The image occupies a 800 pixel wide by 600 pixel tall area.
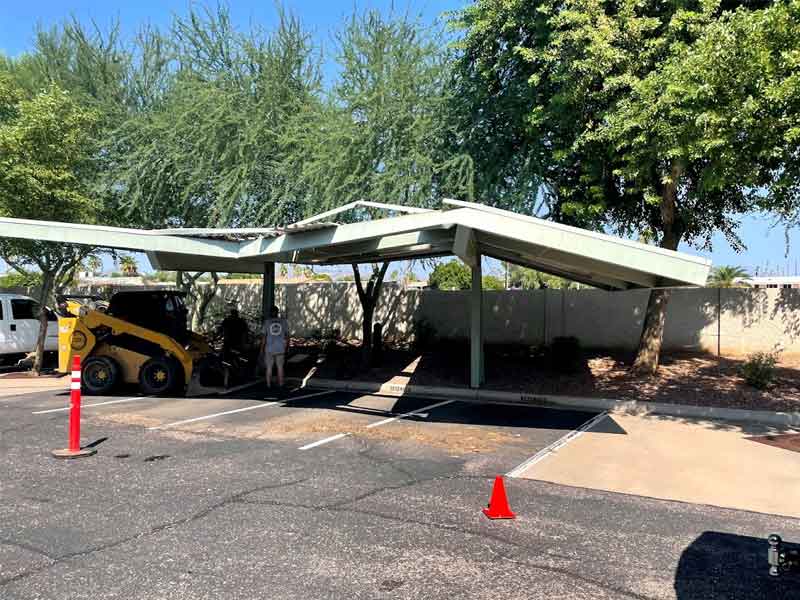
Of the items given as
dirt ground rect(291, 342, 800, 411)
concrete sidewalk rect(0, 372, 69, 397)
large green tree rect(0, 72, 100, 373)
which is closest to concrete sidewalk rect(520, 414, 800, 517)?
dirt ground rect(291, 342, 800, 411)

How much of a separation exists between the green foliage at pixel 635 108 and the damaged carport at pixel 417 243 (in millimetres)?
1849

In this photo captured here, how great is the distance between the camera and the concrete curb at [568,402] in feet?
34.9

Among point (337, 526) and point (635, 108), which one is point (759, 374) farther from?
point (337, 526)

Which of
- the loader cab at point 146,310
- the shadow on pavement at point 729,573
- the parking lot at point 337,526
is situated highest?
the loader cab at point 146,310

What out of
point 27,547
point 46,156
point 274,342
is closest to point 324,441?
point 27,547

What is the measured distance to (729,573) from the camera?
4590mm

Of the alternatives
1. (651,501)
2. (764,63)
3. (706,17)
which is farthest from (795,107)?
(651,501)

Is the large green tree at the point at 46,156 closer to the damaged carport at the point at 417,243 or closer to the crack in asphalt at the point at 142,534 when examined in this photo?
the damaged carport at the point at 417,243

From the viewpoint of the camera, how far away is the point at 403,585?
431 cm

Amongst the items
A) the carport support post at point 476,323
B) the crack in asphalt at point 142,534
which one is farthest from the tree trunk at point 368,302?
the crack in asphalt at point 142,534

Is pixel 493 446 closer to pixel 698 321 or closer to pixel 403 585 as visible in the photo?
pixel 403 585

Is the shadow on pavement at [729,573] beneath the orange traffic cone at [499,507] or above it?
beneath

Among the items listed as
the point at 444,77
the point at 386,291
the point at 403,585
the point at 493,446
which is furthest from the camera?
the point at 386,291

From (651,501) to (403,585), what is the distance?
10.3 ft
